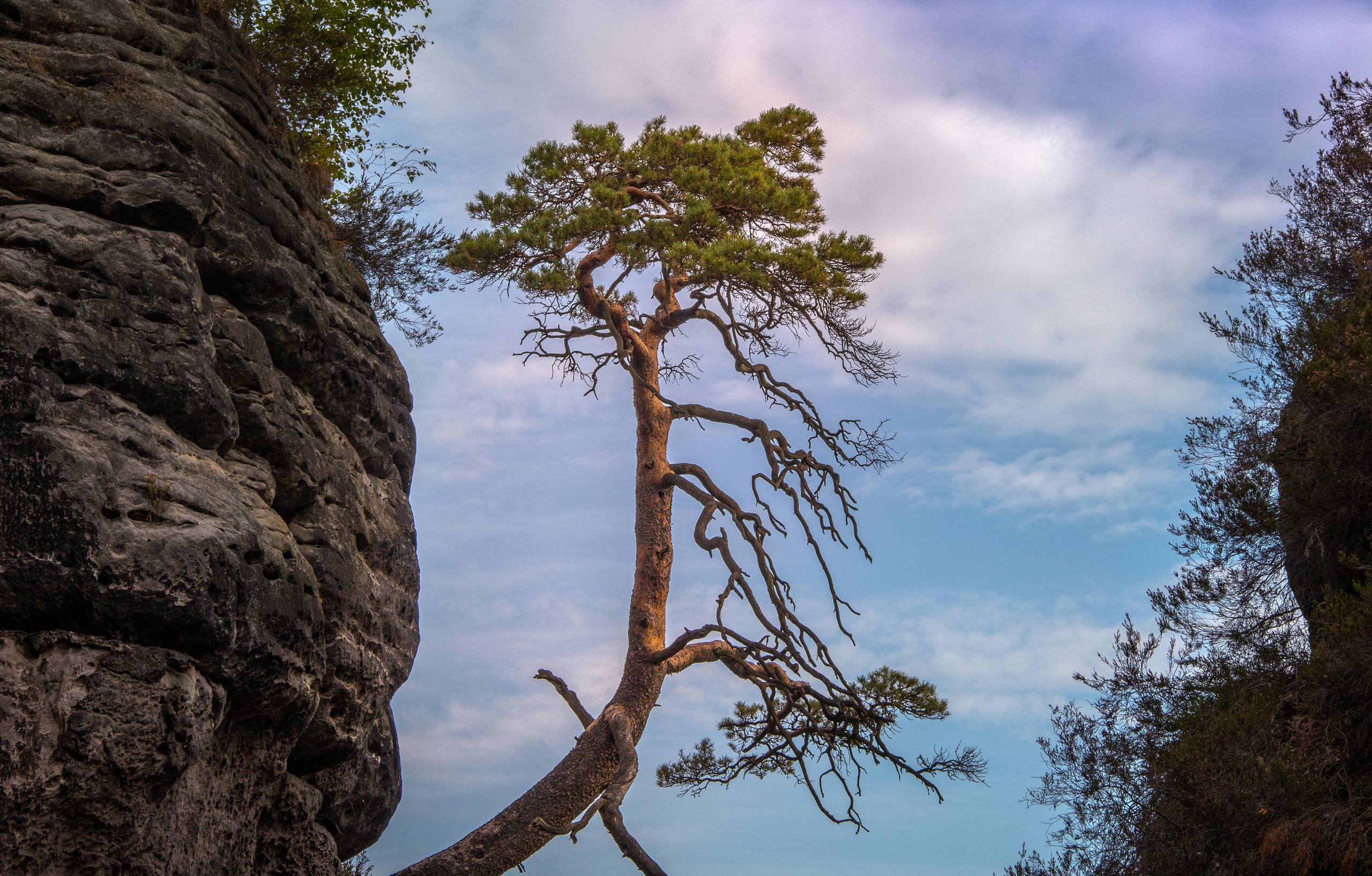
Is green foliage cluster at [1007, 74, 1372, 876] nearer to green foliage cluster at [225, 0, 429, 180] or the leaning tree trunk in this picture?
the leaning tree trunk

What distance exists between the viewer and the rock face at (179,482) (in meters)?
4.28

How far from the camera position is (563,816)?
997 centimetres

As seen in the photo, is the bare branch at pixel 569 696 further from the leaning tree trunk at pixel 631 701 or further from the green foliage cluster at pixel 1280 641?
the green foliage cluster at pixel 1280 641

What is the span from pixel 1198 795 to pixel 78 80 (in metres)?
9.35

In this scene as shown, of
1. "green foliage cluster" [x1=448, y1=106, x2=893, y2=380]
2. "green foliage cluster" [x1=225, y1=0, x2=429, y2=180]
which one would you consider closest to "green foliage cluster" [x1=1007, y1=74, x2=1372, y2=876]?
"green foliage cluster" [x1=448, y1=106, x2=893, y2=380]

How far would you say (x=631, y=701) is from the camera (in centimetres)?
1061

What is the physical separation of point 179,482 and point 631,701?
21.3 feet

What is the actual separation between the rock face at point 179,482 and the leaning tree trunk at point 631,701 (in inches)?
114

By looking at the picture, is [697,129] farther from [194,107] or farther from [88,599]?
[88,599]

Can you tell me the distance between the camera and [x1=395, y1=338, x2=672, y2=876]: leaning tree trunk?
945 centimetres

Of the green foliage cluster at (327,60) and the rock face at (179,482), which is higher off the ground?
the green foliage cluster at (327,60)

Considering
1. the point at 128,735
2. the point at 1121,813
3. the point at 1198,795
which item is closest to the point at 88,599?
the point at 128,735

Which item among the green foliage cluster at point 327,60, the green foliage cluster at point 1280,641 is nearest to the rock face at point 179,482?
the green foliage cluster at point 327,60

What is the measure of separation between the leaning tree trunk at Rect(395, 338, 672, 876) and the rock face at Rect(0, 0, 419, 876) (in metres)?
2.90
